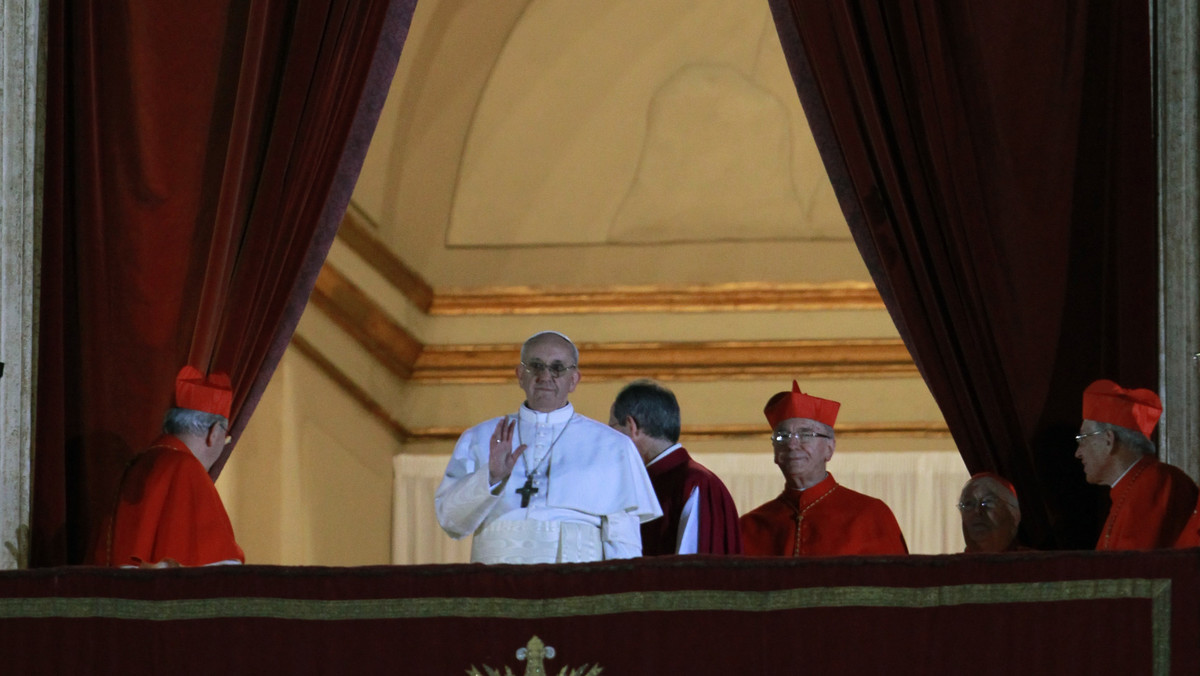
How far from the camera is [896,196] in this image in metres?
4.93

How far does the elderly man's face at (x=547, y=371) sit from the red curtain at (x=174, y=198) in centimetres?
98

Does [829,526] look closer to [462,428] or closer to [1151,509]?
[1151,509]

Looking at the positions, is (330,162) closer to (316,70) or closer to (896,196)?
(316,70)

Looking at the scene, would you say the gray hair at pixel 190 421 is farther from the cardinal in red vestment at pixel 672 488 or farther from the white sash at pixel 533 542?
the cardinal in red vestment at pixel 672 488

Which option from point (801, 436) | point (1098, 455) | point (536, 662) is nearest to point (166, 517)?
point (536, 662)

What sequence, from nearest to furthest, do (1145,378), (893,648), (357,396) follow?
1. (893,648)
2. (1145,378)
3. (357,396)

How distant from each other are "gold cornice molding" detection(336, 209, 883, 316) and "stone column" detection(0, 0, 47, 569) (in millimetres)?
3342

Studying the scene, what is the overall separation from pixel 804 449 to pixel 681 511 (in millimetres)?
453

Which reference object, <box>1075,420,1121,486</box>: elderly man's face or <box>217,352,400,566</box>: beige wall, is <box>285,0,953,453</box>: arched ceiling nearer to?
<box>217,352,400,566</box>: beige wall

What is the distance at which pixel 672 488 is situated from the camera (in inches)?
193

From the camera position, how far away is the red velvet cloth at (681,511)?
191 inches

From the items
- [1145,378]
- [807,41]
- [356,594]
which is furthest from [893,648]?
[807,41]

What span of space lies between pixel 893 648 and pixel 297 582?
1.33 m

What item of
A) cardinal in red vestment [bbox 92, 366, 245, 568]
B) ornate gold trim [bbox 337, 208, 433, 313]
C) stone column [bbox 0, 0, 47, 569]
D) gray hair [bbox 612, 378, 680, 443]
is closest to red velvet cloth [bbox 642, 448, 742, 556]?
gray hair [bbox 612, 378, 680, 443]
